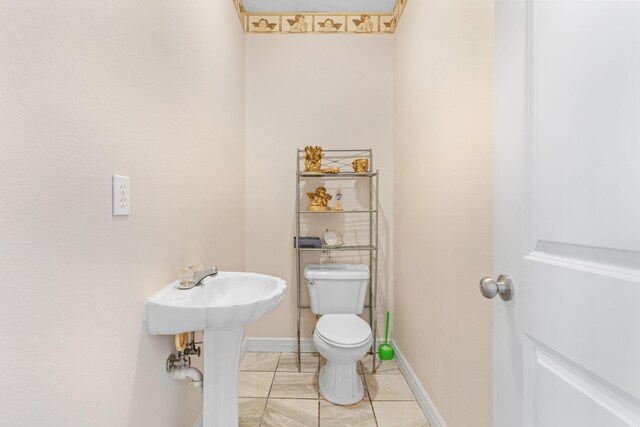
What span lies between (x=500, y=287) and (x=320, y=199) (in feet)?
5.55

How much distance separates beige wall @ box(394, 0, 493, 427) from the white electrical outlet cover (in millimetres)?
1209

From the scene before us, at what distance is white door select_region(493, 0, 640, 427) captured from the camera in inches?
20.1

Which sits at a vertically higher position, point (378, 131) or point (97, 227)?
point (378, 131)

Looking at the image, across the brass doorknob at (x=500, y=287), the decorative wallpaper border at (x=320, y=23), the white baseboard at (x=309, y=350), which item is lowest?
the white baseboard at (x=309, y=350)

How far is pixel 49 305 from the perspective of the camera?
69 centimetres

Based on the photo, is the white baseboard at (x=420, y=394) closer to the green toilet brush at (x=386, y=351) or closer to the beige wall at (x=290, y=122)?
the green toilet brush at (x=386, y=351)

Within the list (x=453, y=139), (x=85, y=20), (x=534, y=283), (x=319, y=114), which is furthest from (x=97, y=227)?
(x=319, y=114)

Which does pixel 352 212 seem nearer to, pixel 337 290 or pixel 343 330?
pixel 337 290

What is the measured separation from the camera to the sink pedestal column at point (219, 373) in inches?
49.3

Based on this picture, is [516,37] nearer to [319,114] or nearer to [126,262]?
[126,262]

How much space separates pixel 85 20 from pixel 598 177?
1.16m

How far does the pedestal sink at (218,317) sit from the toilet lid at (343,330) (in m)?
0.69

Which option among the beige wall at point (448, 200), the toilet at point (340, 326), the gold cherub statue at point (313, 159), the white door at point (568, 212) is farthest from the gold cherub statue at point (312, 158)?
the white door at point (568, 212)

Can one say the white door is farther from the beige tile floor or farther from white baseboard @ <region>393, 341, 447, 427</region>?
the beige tile floor
